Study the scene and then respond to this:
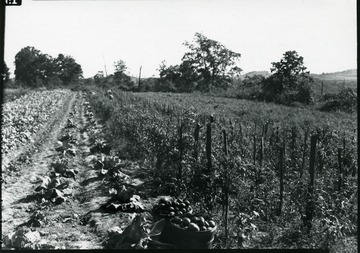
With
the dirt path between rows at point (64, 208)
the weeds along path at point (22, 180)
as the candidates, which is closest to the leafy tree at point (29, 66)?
the weeds along path at point (22, 180)

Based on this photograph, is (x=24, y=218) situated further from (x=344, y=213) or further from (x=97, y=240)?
(x=344, y=213)

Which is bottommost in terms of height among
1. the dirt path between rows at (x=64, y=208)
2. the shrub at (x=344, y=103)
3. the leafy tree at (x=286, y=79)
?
the dirt path between rows at (x=64, y=208)

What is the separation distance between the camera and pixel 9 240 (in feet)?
14.6

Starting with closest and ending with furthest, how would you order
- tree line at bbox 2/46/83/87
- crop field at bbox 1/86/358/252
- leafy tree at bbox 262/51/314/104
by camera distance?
crop field at bbox 1/86/358/252 < leafy tree at bbox 262/51/314/104 < tree line at bbox 2/46/83/87

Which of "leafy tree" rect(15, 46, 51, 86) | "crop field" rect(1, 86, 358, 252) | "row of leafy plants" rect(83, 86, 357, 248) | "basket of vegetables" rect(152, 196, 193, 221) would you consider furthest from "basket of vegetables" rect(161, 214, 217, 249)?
"leafy tree" rect(15, 46, 51, 86)

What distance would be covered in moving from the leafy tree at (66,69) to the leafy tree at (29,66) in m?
4.73

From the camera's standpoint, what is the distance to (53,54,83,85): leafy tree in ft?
254

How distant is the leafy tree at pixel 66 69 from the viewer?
77375 mm

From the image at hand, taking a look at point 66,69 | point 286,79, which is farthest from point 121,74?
point 286,79

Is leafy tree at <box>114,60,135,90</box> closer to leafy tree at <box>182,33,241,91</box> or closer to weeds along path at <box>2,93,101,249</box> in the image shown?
leafy tree at <box>182,33,241,91</box>

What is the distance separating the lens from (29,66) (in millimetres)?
68625

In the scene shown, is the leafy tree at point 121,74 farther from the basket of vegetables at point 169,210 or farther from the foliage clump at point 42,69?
the basket of vegetables at point 169,210

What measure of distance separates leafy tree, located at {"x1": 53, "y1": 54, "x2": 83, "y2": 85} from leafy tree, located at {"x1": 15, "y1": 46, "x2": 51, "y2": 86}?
15.5 ft

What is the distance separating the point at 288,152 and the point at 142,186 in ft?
13.5
